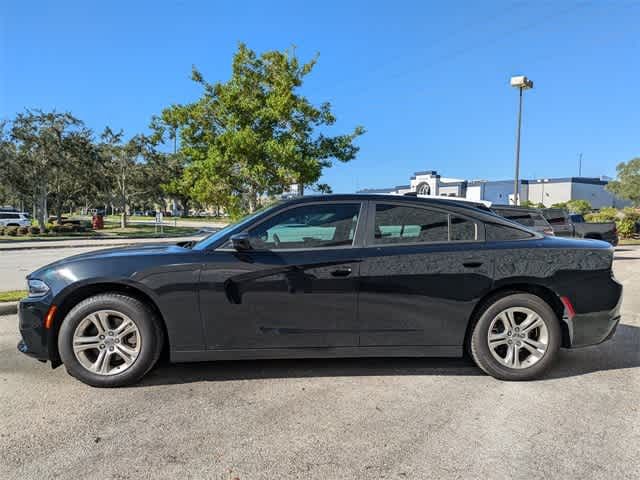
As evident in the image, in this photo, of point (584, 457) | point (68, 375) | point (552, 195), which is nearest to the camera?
point (584, 457)

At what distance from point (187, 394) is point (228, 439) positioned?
83 cm

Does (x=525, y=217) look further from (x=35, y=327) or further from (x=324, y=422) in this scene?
(x=35, y=327)

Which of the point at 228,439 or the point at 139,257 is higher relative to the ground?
the point at 139,257

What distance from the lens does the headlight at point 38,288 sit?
12.4 feet

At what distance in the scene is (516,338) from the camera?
394cm

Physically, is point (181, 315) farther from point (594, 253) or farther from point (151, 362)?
point (594, 253)

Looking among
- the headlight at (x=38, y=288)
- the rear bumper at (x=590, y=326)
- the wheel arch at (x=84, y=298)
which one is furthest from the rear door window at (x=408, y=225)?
the headlight at (x=38, y=288)

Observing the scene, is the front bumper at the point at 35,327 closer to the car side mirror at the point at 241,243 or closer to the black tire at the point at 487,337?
the car side mirror at the point at 241,243

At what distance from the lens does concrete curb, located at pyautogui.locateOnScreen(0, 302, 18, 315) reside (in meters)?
6.38

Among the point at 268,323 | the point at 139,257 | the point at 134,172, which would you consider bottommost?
the point at 268,323

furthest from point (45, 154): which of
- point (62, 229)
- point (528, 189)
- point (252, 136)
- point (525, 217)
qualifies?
point (528, 189)

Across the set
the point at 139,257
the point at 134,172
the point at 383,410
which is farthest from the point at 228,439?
the point at 134,172

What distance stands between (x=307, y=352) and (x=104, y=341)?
1610 mm

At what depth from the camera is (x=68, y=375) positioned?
402 cm
